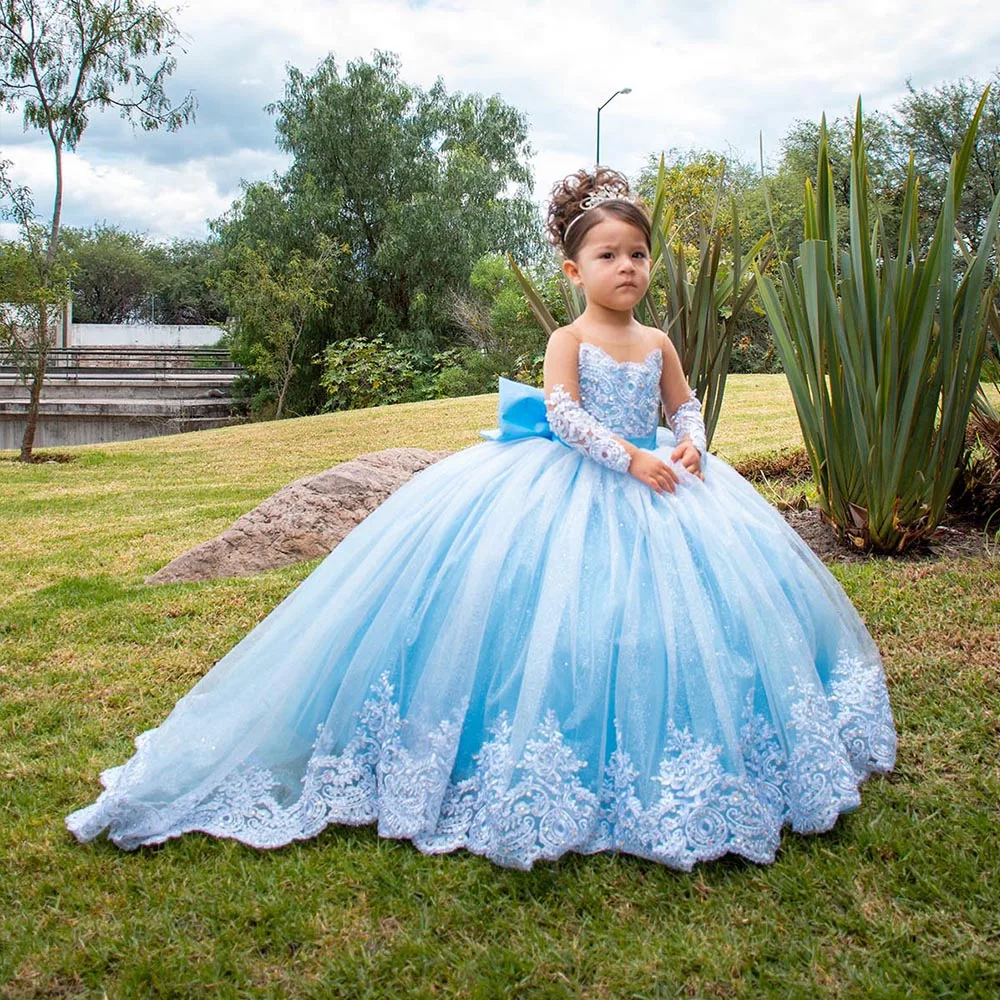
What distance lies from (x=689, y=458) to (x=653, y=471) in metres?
0.19

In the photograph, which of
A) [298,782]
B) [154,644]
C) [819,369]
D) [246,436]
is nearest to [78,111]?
[246,436]

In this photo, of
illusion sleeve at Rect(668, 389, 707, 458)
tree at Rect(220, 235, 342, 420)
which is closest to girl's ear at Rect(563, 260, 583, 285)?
illusion sleeve at Rect(668, 389, 707, 458)

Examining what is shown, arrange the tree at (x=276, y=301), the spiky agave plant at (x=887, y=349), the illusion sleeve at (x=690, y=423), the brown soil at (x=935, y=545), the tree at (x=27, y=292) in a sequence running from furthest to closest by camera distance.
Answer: the tree at (x=276, y=301), the tree at (x=27, y=292), the brown soil at (x=935, y=545), the spiky agave plant at (x=887, y=349), the illusion sleeve at (x=690, y=423)

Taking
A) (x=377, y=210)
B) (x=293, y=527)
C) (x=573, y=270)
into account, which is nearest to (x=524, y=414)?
(x=573, y=270)

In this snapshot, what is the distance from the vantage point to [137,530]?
23.7 ft

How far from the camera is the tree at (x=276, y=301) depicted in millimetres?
21828

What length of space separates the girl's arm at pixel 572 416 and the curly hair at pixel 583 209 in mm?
306

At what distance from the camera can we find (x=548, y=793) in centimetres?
227

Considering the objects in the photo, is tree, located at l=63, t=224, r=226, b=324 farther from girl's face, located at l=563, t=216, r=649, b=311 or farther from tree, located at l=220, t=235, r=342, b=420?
girl's face, located at l=563, t=216, r=649, b=311

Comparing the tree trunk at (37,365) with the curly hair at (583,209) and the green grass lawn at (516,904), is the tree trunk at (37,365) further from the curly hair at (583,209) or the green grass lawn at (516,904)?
the curly hair at (583,209)

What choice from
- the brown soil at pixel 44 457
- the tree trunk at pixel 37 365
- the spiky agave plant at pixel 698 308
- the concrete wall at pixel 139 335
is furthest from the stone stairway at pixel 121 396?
the spiky agave plant at pixel 698 308

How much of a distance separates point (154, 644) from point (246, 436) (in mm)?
10592

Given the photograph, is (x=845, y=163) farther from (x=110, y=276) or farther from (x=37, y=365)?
(x=110, y=276)

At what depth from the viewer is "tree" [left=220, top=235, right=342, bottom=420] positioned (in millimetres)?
21828
